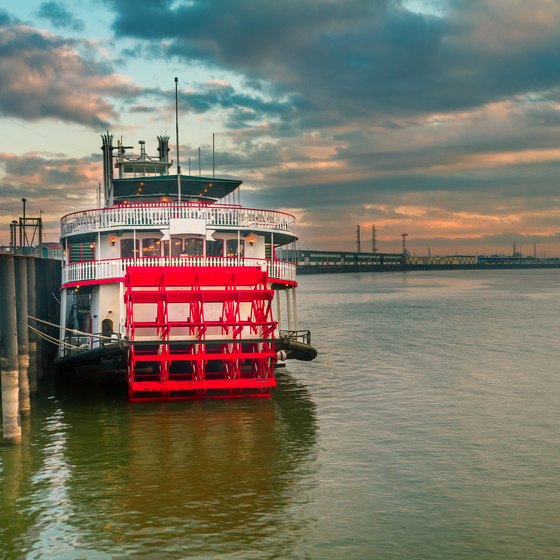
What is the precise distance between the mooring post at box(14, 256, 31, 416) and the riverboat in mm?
2066

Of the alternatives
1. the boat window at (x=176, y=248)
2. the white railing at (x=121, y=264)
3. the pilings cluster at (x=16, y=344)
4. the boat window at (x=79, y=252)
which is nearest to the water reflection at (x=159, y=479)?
the pilings cluster at (x=16, y=344)

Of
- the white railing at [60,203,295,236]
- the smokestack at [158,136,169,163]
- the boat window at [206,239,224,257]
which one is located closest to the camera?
the white railing at [60,203,295,236]

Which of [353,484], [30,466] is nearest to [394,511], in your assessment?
[353,484]

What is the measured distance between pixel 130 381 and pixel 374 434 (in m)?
6.69

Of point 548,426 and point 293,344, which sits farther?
point 293,344

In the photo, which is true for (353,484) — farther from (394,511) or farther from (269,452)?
(269,452)

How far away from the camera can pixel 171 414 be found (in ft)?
68.3

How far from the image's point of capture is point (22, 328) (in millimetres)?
18875

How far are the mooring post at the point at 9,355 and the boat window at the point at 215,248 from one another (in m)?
8.27

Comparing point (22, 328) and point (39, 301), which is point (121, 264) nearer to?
point (22, 328)

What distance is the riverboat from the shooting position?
21.4 m

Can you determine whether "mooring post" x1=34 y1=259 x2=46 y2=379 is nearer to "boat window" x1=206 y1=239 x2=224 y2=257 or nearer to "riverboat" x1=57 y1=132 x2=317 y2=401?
"riverboat" x1=57 y1=132 x2=317 y2=401

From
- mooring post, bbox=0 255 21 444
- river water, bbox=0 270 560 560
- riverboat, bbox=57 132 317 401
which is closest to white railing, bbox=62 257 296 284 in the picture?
riverboat, bbox=57 132 317 401

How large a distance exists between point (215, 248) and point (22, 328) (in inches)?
311
